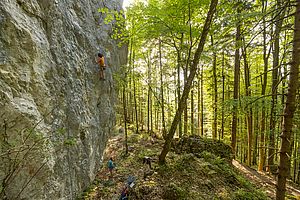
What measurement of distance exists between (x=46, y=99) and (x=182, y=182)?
17.5 ft

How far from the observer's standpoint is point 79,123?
6234mm

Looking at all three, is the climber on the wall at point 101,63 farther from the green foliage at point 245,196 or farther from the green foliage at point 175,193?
the green foliage at point 245,196

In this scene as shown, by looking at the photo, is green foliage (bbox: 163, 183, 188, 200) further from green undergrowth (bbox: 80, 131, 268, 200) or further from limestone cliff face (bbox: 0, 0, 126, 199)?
limestone cliff face (bbox: 0, 0, 126, 199)

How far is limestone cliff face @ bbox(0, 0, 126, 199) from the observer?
11.4ft

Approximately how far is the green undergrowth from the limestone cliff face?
1.01 m

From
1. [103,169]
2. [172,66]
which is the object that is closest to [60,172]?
[103,169]

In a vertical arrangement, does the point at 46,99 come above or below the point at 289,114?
above

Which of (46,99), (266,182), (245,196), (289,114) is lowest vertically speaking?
(266,182)

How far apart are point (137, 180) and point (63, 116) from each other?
12.5 feet

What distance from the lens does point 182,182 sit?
20.7 ft

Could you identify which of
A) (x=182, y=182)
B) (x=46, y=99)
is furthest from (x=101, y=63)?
(x=182, y=182)

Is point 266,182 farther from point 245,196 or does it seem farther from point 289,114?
point 289,114

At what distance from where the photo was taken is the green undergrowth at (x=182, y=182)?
580 centimetres

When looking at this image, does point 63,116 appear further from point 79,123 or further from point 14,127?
point 14,127
